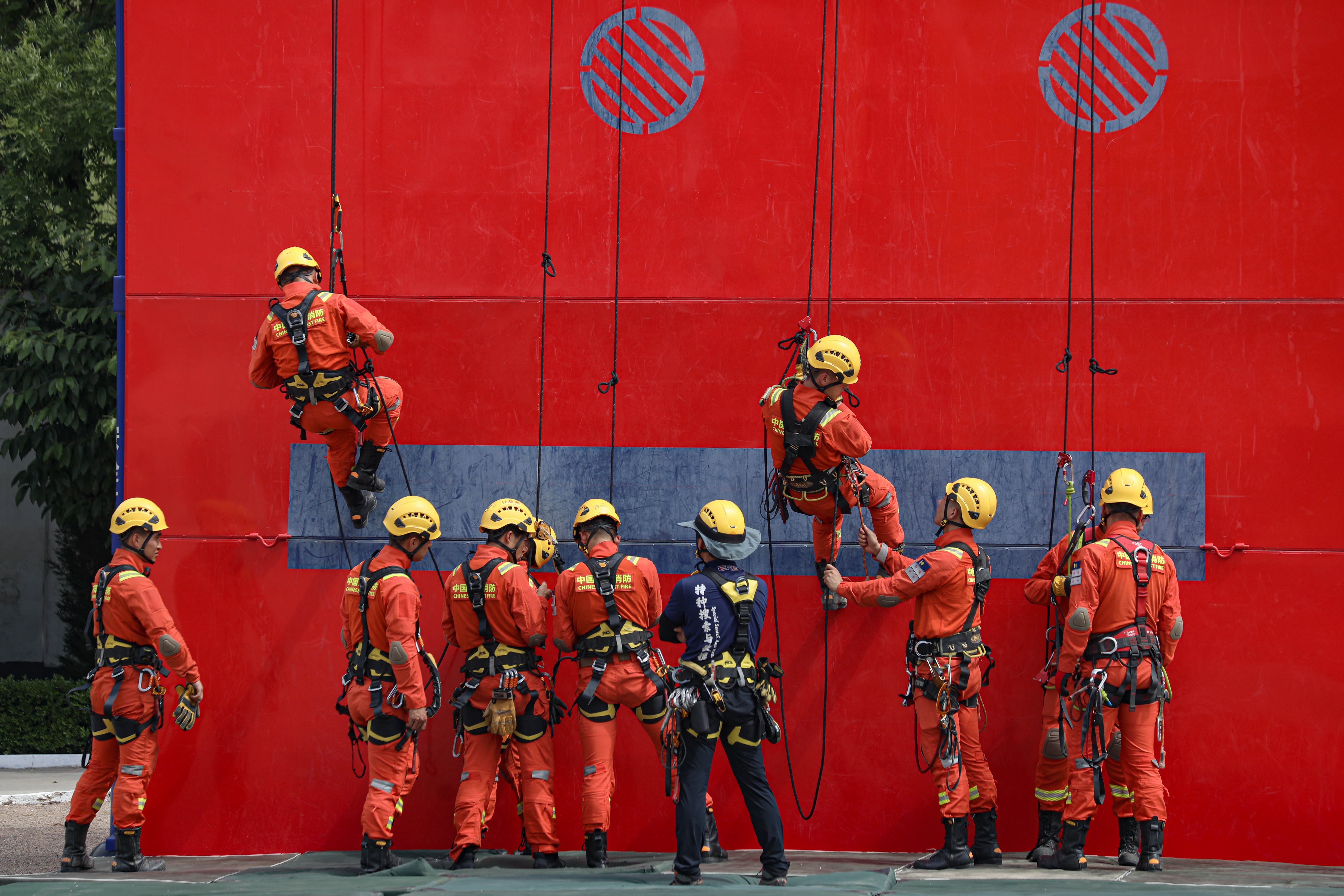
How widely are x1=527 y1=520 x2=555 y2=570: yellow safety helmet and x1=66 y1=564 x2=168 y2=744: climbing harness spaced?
255 cm

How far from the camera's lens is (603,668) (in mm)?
7094

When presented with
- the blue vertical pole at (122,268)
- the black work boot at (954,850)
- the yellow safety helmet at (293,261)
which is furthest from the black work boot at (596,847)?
the yellow safety helmet at (293,261)

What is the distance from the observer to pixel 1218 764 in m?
7.53

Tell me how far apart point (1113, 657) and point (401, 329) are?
510cm

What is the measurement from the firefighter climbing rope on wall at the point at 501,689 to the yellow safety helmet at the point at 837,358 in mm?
2119

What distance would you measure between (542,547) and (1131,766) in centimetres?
387

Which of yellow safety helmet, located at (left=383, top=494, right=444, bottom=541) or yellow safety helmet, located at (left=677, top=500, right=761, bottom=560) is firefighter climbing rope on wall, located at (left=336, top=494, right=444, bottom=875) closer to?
yellow safety helmet, located at (left=383, top=494, right=444, bottom=541)

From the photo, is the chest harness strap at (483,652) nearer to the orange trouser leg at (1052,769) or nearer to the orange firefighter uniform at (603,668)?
the orange firefighter uniform at (603,668)

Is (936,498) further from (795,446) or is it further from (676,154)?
(676,154)

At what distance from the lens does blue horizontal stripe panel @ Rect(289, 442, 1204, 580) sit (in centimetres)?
767

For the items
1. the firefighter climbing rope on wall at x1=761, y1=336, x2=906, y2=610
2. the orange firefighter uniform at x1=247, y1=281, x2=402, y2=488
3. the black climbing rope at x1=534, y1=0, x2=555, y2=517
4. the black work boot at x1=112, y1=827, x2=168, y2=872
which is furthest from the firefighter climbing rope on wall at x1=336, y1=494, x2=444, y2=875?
the firefighter climbing rope on wall at x1=761, y1=336, x2=906, y2=610

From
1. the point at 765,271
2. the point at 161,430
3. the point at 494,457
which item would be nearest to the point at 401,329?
the point at 494,457

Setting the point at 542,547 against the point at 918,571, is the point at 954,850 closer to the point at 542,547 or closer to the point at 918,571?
the point at 918,571

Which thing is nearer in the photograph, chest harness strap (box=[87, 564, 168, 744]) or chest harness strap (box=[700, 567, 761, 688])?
chest harness strap (box=[700, 567, 761, 688])
